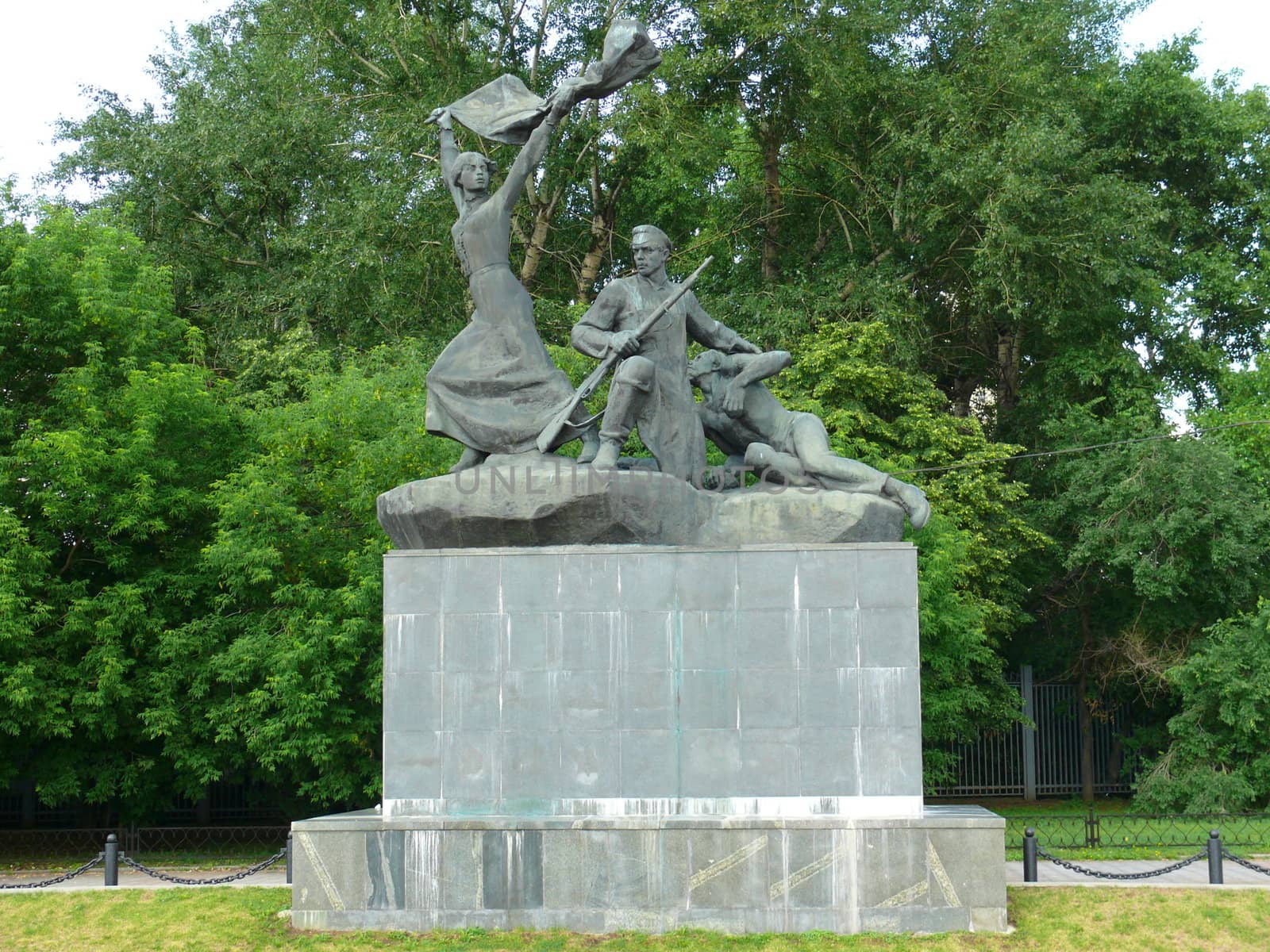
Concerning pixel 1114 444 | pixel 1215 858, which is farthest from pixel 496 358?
pixel 1114 444

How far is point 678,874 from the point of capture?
1097 cm

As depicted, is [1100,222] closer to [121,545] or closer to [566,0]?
[566,0]

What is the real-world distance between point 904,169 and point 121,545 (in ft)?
46.2

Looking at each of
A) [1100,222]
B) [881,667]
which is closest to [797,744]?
[881,667]

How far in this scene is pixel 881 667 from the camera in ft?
37.1

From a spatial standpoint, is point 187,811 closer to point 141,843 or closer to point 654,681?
point 141,843

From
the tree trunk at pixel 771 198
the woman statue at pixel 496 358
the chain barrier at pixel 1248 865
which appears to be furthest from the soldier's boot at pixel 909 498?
the tree trunk at pixel 771 198

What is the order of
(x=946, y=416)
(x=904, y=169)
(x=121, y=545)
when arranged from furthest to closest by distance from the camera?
(x=904, y=169) → (x=946, y=416) → (x=121, y=545)

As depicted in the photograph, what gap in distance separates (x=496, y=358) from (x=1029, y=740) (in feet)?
57.4

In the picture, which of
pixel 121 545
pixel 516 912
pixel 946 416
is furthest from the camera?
pixel 946 416

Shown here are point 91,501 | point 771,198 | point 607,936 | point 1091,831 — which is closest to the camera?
point 607,936

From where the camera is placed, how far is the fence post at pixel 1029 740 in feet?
85.7

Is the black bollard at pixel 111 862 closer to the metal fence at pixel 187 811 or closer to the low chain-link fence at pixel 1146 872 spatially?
the metal fence at pixel 187 811

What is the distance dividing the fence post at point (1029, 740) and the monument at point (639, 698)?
49.2 ft
